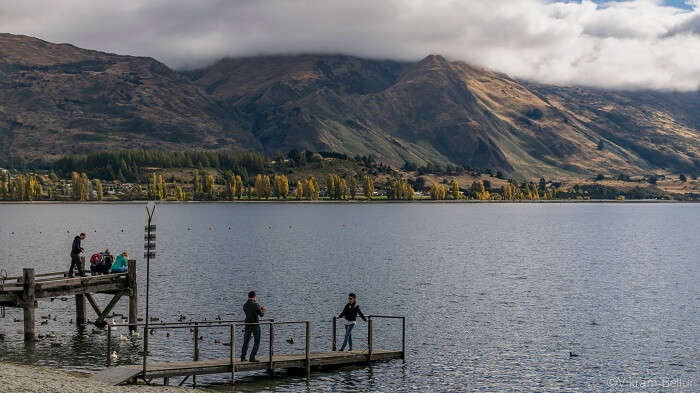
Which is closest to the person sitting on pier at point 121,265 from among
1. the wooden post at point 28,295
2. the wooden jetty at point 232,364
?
the wooden post at point 28,295

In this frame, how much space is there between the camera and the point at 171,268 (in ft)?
356

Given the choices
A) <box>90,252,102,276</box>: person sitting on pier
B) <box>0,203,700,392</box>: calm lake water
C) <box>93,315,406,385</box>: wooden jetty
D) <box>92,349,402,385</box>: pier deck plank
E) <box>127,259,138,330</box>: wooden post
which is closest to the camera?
<box>92,349,402,385</box>: pier deck plank

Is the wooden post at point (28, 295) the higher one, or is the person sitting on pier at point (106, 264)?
the person sitting on pier at point (106, 264)

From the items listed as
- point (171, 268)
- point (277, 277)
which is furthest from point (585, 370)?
point (171, 268)

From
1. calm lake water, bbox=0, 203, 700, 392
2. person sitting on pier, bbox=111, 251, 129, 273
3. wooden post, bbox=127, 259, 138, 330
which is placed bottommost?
calm lake water, bbox=0, 203, 700, 392

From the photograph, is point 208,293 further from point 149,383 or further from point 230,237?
point 230,237

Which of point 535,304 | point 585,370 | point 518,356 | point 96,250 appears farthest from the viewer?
point 96,250

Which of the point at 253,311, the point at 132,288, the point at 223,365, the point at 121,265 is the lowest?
Result: the point at 223,365

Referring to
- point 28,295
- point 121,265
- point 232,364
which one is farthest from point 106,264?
point 232,364

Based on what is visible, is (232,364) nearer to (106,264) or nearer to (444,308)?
(106,264)

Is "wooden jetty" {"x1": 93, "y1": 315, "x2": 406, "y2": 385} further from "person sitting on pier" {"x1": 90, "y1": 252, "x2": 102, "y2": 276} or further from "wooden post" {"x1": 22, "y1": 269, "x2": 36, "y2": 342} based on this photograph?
"person sitting on pier" {"x1": 90, "y1": 252, "x2": 102, "y2": 276}

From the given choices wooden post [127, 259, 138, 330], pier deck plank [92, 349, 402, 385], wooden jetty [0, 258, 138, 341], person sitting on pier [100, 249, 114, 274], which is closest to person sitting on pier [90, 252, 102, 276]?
person sitting on pier [100, 249, 114, 274]

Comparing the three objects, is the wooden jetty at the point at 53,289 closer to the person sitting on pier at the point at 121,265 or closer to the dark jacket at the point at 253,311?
the person sitting on pier at the point at 121,265

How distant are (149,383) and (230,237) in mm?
140893
